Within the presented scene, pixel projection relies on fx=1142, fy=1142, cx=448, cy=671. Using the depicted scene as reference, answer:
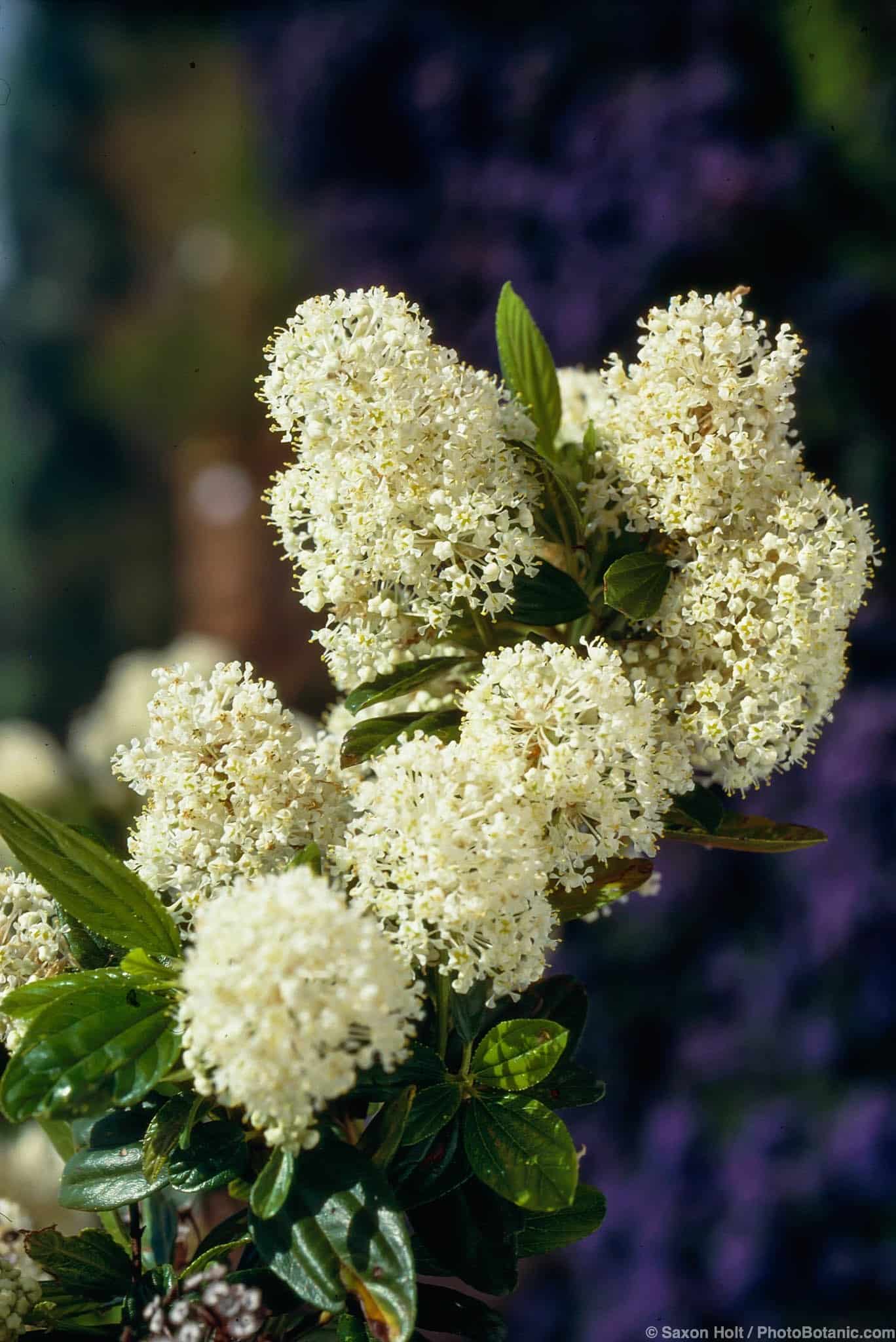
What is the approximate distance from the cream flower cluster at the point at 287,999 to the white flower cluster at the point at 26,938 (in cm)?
21

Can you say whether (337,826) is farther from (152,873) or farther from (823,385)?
(823,385)

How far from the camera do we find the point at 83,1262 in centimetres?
79

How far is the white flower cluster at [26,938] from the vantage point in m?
0.75

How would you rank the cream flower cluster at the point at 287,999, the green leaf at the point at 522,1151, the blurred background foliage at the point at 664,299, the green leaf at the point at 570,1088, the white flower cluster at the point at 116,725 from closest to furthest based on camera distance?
the cream flower cluster at the point at 287,999 → the green leaf at the point at 522,1151 → the green leaf at the point at 570,1088 → the white flower cluster at the point at 116,725 → the blurred background foliage at the point at 664,299

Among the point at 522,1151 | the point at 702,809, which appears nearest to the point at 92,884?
the point at 522,1151

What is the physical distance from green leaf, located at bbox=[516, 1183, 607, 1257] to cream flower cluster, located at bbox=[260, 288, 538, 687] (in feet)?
1.33

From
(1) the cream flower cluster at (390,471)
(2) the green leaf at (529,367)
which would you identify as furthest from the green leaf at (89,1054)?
(2) the green leaf at (529,367)

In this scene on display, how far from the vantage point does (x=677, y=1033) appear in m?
2.36

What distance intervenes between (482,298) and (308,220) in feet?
3.07

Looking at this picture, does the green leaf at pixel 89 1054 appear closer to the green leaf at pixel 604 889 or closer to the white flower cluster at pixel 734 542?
the green leaf at pixel 604 889

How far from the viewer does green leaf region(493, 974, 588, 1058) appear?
2.94ft

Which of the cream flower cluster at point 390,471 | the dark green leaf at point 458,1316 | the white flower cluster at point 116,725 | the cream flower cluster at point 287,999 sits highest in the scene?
the white flower cluster at point 116,725

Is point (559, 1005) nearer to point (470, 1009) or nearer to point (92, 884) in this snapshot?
point (470, 1009)

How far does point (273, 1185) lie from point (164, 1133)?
9cm
